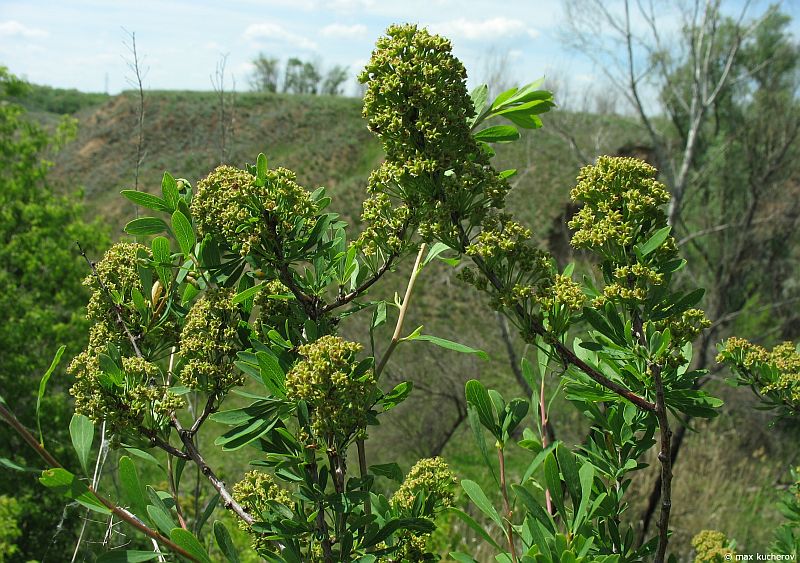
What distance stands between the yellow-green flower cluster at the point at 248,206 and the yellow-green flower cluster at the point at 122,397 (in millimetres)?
298

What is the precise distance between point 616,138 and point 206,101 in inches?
858

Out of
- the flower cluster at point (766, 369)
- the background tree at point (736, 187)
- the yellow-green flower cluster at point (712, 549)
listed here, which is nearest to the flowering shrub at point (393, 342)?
the flower cluster at point (766, 369)

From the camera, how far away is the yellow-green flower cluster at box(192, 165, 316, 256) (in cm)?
→ 114

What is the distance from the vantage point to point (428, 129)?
3.57 ft

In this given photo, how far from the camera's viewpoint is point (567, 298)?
104cm

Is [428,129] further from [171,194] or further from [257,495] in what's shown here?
[257,495]

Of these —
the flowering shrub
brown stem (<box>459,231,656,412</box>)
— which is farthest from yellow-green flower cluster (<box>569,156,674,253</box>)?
brown stem (<box>459,231,656,412</box>)

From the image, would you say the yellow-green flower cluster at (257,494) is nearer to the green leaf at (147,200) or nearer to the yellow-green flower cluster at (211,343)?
the yellow-green flower cluster at (211,343)

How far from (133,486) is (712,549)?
58.5 inches

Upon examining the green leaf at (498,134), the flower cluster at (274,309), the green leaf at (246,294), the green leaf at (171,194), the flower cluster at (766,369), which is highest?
the green leaf at (498,134)

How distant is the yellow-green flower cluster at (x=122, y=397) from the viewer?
1.12 m

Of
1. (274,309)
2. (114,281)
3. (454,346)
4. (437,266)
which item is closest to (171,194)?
(114,281)

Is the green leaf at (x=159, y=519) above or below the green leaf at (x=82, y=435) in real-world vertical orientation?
below

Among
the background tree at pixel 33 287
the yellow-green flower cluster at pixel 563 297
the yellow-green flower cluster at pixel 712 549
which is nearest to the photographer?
the yellow-green flower cluster at pixel 563 297
